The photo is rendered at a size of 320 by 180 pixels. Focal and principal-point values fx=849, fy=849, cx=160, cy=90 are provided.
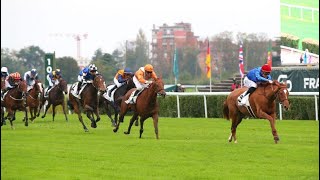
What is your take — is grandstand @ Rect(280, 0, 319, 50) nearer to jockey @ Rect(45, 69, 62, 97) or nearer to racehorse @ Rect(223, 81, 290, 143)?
jockey @ Rect(45, 69, 62, 97)

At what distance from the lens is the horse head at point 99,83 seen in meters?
18.3

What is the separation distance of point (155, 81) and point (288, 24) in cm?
1466

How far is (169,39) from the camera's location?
2557 inches

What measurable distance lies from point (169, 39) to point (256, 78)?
50.4 metres

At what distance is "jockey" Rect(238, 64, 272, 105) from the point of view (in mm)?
14562

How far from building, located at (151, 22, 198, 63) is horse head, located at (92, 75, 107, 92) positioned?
38.5 meters

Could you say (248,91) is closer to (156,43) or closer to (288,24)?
(288,24)

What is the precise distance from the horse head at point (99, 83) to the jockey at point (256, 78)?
427cm

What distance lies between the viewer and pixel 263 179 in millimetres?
9219

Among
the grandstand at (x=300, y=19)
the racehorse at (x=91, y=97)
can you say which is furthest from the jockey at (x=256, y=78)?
the grandstand at (x=300, y=19)

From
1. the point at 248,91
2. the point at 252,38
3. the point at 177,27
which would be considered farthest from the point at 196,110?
the point at 177,27

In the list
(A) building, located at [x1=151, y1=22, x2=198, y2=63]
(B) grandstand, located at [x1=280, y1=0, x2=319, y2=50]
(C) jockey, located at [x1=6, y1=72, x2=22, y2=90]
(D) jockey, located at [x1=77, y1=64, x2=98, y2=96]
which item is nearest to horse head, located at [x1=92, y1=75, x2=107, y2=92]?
(D) jockey, located at [x1=77, y1=64, x2=98, y2=96]

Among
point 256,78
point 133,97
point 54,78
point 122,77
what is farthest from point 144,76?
point 54,78

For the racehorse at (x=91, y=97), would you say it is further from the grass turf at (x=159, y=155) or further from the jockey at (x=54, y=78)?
the jockey at (x=54, y=78)
